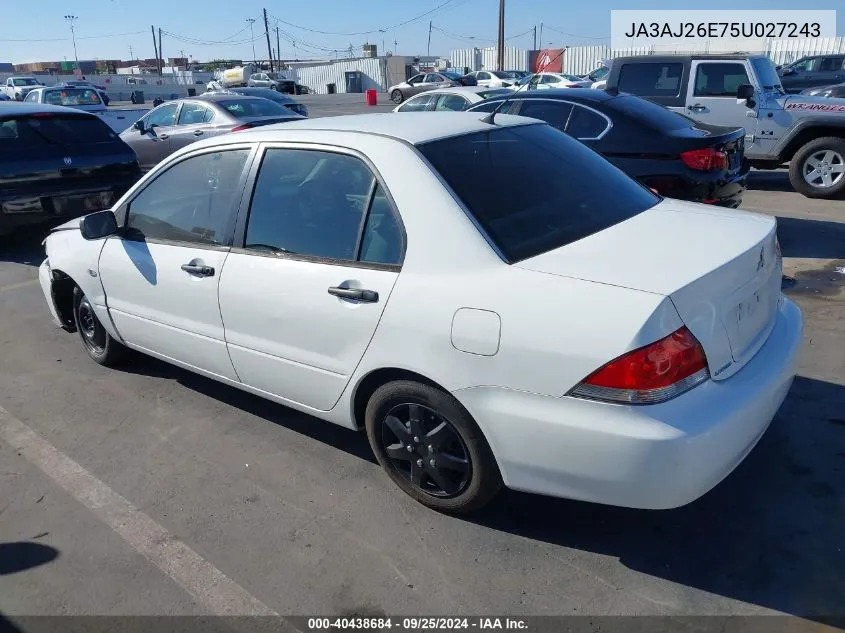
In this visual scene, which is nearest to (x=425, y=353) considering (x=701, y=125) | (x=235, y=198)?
(x=235, y=198)

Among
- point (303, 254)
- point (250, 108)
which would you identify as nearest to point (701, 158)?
point (303, 254)

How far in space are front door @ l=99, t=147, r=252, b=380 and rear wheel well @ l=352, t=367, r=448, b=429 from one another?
87cm

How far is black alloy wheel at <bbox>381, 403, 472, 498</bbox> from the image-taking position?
2.87 m

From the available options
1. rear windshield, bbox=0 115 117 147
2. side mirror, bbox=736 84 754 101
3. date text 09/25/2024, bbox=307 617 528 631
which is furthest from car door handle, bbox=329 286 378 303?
side mirror, bbox=736 84 754 101

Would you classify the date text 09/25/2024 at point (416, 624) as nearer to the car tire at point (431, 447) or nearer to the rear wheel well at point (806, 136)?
the car tire at point (431, 447)

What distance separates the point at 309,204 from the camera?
3.28m

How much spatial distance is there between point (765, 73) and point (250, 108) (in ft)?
25.9

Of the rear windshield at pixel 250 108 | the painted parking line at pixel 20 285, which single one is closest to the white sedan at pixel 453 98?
the rear windshield at pixel 250 108

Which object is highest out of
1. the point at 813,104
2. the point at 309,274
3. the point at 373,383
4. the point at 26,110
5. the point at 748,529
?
the point at 26,110

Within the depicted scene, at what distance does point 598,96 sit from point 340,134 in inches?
173

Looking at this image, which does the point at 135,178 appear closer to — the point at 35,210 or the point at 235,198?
the point at 35,210

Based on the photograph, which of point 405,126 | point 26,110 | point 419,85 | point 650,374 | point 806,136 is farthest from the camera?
point 419,85

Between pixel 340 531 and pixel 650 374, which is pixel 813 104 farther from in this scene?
pixel 340 531

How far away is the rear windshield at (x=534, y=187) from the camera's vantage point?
284 cm
